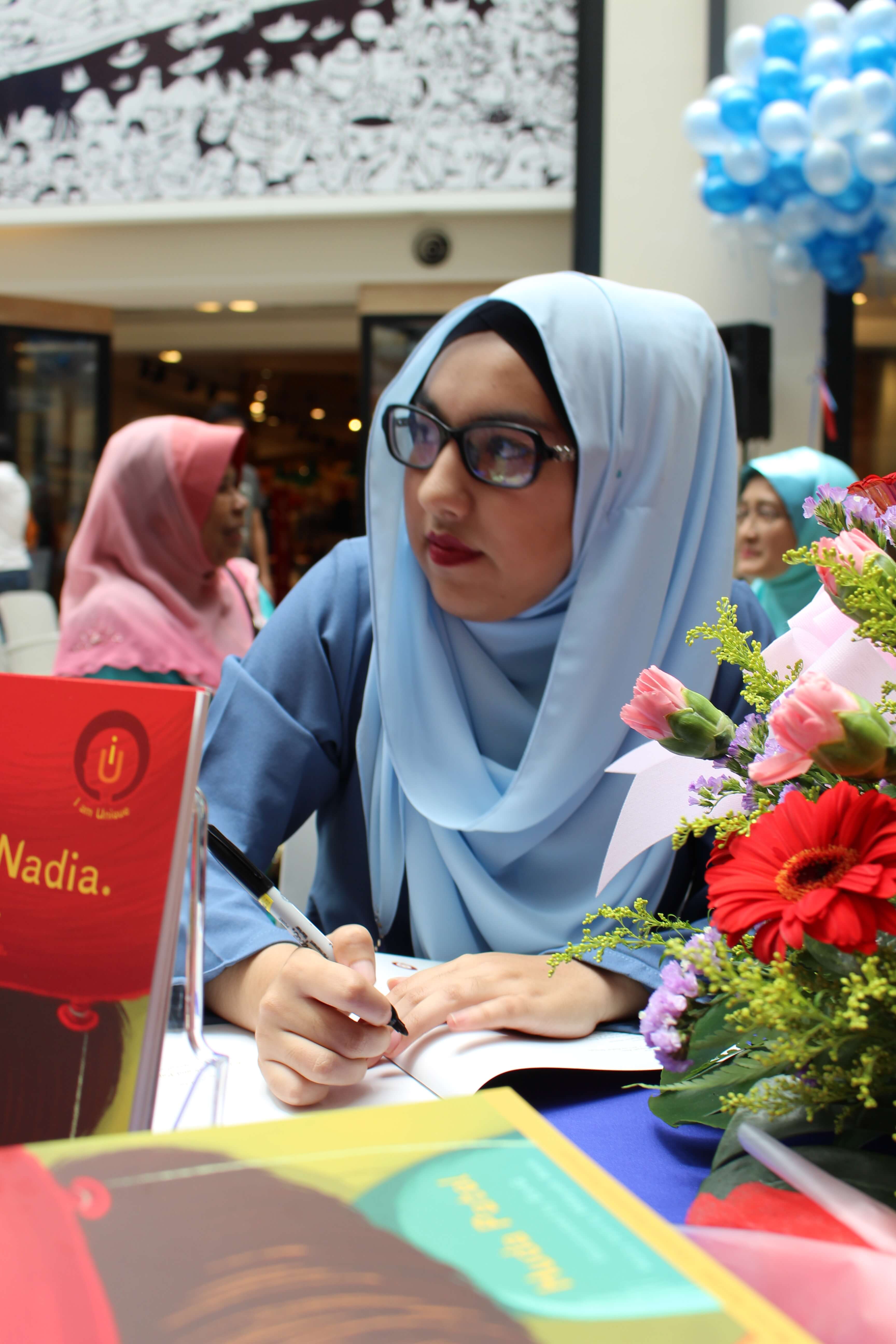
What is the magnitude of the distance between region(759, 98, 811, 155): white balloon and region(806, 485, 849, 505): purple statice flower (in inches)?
151

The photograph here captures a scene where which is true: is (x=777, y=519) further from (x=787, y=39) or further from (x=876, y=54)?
(x=787, y=39)

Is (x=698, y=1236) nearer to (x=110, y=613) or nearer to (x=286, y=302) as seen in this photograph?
(x=110, y=613)

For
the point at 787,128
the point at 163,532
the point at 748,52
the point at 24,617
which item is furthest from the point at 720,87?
the point at 24,617

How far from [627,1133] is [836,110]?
12.5 ft

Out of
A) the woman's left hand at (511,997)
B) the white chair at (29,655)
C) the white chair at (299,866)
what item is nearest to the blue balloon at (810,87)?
the white chair at (29,655)

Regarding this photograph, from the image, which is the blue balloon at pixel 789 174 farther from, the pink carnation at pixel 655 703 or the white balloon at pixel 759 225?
the pink carnation at pixel 655 703

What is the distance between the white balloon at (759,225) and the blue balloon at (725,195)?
37 mm

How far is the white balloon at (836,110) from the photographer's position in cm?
362

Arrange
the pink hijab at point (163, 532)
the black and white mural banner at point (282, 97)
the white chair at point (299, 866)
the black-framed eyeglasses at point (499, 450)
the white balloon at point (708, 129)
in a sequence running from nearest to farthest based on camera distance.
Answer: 1. the black-framed eyeglasses at point (499, 450)
2. the white chair at point (299, 866)
3. the pink hijab at point (163, 532)
4. the white balloon at point (708, 129)
5. the black and white mural banner at point (282, 97)

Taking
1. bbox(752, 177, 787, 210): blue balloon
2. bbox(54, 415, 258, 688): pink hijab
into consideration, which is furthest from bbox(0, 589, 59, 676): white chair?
bbox(752, 177, 787, 210): blue balloon

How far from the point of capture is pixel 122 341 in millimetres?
8336

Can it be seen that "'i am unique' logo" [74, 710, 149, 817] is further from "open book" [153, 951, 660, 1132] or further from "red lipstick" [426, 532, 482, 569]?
"red lipstick" [426, 532, 482, 569]

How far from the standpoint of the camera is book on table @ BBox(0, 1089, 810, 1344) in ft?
0.89

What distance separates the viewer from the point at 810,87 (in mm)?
3861
